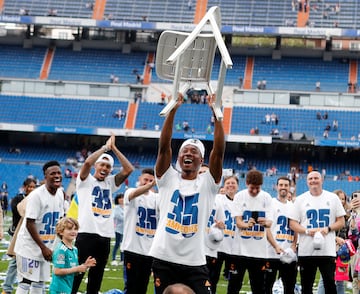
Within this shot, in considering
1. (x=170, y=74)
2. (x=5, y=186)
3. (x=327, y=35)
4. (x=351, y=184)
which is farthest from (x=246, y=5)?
(x=170, y=74)

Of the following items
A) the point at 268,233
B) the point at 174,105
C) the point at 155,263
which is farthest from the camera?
the point at 268,233

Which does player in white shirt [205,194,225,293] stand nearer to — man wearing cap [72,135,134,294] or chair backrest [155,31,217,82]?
man wearing cap [72,135,134,294]

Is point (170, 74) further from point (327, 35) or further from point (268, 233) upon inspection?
point (327, 35)

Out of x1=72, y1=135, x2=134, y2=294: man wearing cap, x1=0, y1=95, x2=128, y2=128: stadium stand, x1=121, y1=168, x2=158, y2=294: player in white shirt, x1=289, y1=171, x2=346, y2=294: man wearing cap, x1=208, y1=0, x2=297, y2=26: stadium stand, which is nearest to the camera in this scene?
x1=121, y1=168, x2=158, y2=294: player in white shirt

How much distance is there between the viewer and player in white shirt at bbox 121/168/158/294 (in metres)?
9.34

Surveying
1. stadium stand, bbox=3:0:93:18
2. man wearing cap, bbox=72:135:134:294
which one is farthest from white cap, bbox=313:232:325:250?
stadium stand, bbox=3:0:93:18

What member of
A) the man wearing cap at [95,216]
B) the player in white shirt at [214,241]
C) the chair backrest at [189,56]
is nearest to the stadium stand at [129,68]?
the player in white shirt at [214,241]

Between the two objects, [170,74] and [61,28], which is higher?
[61,28]

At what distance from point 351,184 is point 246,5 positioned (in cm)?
1645

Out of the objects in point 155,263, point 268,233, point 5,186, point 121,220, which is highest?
point 5,186

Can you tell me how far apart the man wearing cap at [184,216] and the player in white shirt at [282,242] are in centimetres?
396

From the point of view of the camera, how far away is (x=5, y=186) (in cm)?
4031

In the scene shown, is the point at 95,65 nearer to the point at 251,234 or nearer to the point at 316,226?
the point at 251,234

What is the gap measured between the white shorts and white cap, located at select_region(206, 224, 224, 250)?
2604mm
